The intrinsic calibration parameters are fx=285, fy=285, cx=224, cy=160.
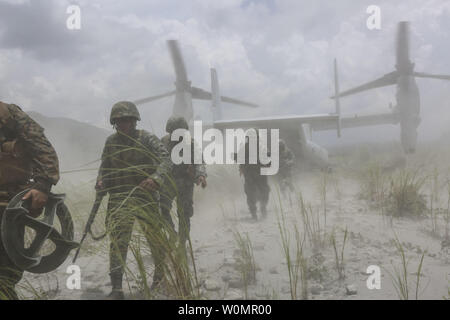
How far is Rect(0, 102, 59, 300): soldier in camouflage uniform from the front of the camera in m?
2.20

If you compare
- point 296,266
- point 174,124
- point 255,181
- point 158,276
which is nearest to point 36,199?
point 158,276

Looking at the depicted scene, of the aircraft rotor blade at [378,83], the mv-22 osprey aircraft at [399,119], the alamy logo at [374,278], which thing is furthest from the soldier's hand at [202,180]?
the aircraft rotor blade at [378,83]

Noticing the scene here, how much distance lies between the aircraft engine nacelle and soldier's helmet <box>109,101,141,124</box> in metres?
11.6

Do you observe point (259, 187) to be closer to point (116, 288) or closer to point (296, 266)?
point (116, 288)

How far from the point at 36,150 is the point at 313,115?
→ 13315mm

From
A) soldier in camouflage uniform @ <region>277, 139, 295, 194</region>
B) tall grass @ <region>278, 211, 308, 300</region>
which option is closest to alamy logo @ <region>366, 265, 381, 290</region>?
tall grass @ <region>278, 211, 308, 300</region>

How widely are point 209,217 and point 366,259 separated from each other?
4.35m

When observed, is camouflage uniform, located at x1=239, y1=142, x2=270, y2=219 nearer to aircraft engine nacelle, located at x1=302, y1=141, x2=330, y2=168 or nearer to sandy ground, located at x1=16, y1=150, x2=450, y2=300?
sandy ground, located at x1=16, y1=150, x2=450, y2=300

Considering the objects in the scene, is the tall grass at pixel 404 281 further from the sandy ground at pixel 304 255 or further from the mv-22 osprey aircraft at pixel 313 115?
the mv-22 osprey aircraft at pixel 313 115

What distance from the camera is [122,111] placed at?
2.98 m

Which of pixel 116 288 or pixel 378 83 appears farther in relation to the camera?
pixel 378 83

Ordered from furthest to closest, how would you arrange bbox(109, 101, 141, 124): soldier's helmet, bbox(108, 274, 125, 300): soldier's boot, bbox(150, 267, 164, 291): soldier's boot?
bbox(109, 101, 141, 124): soldier's helmet < bbox(108, 274, 125, 300): soldier's boot < bbox(150, 267, 164, 291): soldier's boot

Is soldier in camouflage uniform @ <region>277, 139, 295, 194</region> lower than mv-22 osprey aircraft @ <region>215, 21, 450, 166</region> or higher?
lower
